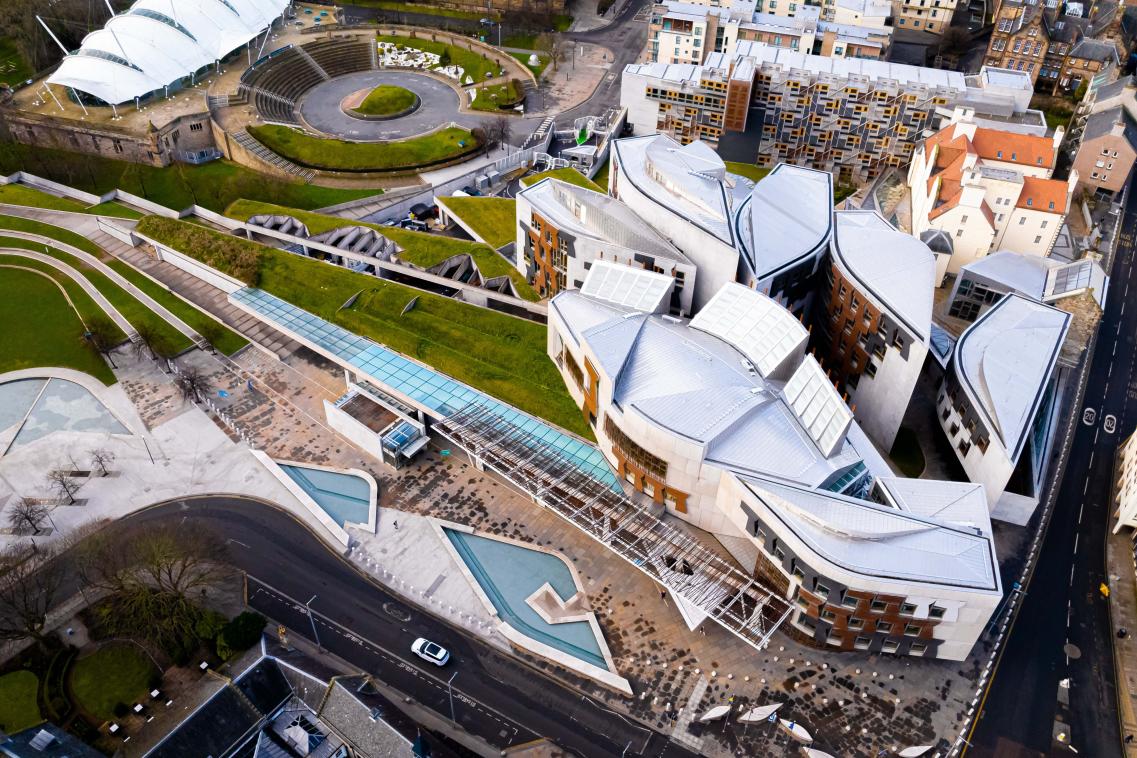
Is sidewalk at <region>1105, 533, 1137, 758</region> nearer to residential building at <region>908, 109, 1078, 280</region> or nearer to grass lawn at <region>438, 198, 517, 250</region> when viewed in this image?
residential building at <region>908, 109, 1078, 280</region>

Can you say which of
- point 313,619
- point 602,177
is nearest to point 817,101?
point 602,177

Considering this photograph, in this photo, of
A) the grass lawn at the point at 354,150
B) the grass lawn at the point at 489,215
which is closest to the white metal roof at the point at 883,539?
the grass lawn at the point at 489,215

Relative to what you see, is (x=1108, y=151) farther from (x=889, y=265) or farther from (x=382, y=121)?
(x=382, y=121)

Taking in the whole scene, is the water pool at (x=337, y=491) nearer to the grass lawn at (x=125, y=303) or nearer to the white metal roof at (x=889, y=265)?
the grass lawn at (x=125, y=303)

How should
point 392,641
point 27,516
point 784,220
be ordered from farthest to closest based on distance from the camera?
point 784,220 → point 27,516 → point 392,641

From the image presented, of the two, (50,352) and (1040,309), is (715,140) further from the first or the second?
(50,352)

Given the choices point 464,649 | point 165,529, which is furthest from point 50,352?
point 464,649
